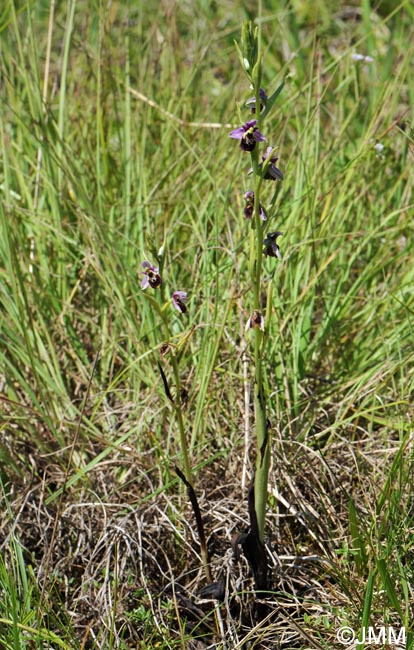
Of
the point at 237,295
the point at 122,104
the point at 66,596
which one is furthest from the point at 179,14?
the point at 66,596

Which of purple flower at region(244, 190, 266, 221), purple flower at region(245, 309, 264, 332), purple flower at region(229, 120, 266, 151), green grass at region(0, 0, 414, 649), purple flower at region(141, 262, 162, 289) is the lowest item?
green grass at region(0, 0, 414, 649)

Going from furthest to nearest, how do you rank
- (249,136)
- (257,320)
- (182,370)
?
(182,370), (257,320), (249,136)

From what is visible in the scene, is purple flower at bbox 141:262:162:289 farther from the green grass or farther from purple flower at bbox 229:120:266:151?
purple flower at bbox 229:120:266:151

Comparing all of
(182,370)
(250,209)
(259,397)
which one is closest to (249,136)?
(250,209)

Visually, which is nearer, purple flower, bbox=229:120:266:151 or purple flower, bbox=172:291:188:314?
purple flower, bbox=229:120:266:151

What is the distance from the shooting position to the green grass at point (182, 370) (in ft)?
6.30

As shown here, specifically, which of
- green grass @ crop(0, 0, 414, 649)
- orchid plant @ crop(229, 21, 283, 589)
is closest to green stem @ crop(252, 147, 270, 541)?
orchid plant @ crop(229, 21, 283, 589)

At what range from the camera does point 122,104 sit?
3156 millimetres

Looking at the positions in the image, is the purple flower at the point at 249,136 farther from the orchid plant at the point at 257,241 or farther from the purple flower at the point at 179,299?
the purple flower at the point at 179,299

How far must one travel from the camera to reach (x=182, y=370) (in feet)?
8.14

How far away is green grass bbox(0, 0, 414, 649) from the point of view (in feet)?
6.30

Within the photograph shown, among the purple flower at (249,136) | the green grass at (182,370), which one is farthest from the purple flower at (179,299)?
the purple flower at (249,136)

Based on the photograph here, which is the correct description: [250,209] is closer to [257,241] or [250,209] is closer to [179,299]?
[257,241]

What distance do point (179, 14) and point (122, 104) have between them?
1.62 m
